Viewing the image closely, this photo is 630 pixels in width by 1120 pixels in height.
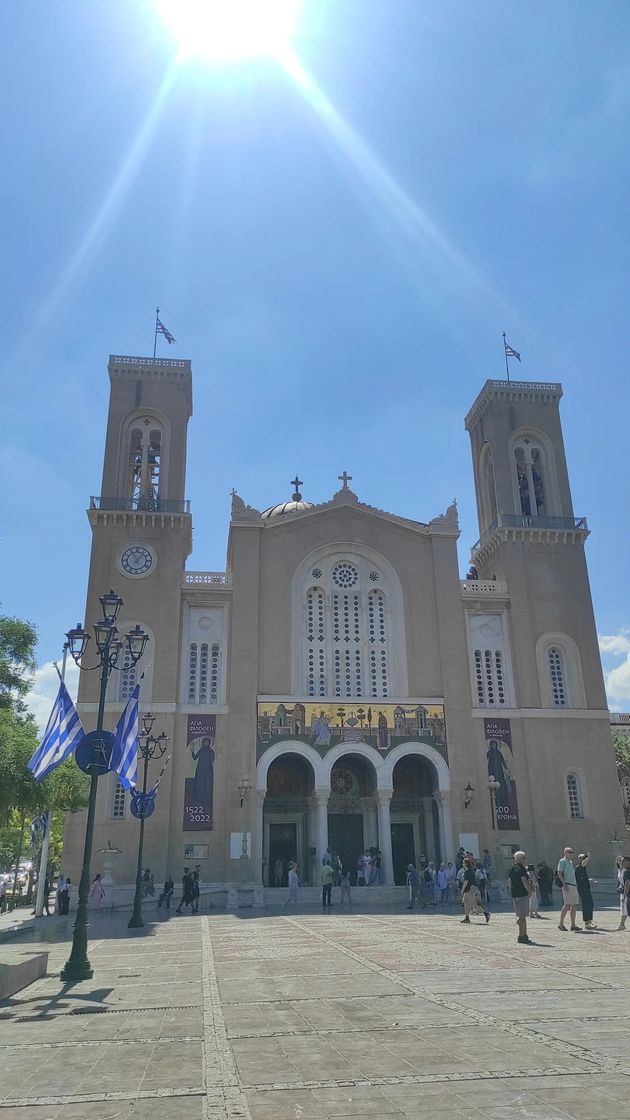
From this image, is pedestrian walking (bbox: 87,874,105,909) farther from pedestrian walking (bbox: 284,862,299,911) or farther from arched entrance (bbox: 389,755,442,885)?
arched entrance (bbox: 389,755,442,885)

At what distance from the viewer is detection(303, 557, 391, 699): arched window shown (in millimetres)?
36594

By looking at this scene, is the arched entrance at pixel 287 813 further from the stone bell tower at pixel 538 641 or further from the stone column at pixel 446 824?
the stone bell tower at pixel 538 641

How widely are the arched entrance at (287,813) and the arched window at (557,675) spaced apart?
12.0m

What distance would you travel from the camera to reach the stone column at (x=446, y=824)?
3416cm

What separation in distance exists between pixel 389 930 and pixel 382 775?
15310 mm

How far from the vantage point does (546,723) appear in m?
36.5

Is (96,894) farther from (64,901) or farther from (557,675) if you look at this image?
(557,675)

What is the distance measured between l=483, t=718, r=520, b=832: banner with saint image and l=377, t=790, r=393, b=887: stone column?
→ 188 inches

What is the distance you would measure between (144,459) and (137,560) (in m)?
5.96

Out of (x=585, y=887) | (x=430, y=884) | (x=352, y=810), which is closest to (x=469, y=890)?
(x=585, y=887)

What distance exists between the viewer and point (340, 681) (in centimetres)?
3656

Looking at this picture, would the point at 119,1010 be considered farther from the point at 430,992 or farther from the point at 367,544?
the point at 367,544

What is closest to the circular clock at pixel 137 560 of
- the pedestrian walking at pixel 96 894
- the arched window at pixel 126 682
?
the arched window at pixel 126 682

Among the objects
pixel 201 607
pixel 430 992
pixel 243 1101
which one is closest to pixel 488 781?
pixel 201 607
